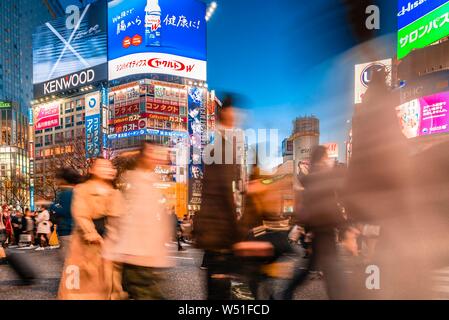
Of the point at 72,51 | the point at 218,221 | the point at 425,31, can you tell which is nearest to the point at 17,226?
the point at 218,221

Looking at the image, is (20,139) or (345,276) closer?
(345,276)

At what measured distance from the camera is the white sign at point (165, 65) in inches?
2090

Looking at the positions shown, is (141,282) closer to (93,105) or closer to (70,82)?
(93,105)

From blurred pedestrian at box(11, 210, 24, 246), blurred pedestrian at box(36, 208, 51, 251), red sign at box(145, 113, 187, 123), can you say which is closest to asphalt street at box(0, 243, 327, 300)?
blurred pedestrian at box(36, 208, 51, 251)

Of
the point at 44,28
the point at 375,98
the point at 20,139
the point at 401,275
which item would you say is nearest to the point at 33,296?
the point at 401,275

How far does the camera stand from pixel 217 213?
2.75m

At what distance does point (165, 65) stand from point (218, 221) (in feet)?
176

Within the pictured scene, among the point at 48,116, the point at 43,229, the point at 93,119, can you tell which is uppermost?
the point at 48,116

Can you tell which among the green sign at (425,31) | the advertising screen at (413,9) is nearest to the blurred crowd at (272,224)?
the green sign at (425,31)

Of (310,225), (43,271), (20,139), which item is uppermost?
(20,139)

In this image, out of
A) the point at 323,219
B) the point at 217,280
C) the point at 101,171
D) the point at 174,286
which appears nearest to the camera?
the point at 217,280
